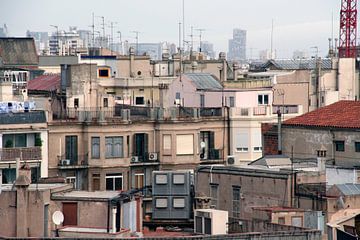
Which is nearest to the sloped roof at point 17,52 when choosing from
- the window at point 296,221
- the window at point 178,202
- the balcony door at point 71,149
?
the balcony door at point 71,149

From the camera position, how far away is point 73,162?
6712 centimetres

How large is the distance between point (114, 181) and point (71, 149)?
7.59 feet

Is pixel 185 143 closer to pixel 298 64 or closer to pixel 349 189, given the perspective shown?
pixel 349 189

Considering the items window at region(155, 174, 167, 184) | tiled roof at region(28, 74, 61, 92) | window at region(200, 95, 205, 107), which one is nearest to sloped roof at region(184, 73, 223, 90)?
window at region(200, 95, 205, 107)

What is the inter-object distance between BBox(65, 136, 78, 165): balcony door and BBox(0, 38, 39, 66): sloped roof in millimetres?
37207

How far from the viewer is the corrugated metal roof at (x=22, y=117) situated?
61.8 meters

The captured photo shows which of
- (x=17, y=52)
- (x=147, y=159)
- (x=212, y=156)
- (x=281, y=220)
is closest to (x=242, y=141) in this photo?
(x=212, y=156)

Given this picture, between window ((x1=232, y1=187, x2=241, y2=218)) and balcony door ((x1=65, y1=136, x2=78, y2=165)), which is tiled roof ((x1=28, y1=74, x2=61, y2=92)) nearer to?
balcony door ((x1=65, y1=136, x2=78, y2=165))

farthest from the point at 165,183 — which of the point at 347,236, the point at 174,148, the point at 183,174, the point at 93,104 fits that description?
the point at 93,104

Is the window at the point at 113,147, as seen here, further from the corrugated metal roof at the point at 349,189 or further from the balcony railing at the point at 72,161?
the corrugated metal roof at the point at 349,189

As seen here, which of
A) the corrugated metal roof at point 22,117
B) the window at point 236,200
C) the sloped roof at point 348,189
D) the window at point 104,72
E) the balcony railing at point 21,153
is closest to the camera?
the sloped roof at point 348,189

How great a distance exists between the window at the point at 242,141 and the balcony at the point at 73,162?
8570 mm

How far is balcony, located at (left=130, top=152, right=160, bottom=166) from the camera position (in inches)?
2692

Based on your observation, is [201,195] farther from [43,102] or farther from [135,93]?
[135,93]
